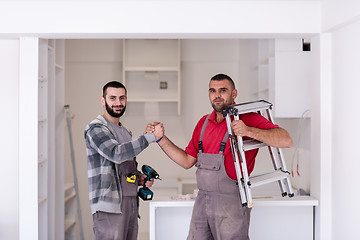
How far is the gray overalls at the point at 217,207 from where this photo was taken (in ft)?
9.93

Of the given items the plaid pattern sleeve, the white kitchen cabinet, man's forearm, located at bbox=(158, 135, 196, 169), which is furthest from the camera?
the white kitchen cabinet

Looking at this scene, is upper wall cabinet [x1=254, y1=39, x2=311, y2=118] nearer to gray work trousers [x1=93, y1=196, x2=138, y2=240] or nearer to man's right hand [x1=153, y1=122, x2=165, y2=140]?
man's right hand [x1=153, y1=122, x2=165, y2=140]

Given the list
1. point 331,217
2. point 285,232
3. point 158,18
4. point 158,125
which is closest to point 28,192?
point 158,125

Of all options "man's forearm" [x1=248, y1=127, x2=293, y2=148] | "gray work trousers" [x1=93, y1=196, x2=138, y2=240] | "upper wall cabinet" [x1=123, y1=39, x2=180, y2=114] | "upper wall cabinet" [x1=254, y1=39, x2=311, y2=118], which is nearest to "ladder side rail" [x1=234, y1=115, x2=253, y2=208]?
"man's forearm" [x1=248, y1=127, x2=293, y2=148]

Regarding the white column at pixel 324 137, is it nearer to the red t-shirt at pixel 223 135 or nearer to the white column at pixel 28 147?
the red t-shirt at pixel 223 135

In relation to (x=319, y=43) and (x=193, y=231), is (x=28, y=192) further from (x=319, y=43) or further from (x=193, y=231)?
(x=319, y=43)

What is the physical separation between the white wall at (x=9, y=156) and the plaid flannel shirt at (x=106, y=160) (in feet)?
4.23

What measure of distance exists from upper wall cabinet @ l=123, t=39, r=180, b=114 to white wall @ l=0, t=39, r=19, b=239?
214 centimetres

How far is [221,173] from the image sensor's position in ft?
10.1

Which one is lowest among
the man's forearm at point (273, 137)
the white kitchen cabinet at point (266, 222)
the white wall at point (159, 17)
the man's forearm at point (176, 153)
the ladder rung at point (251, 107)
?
the white kitchen cabinet at point (266, 222)

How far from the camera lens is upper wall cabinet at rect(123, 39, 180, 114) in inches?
241

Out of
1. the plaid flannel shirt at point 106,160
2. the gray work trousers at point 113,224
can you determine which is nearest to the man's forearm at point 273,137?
the plaid flannel shirt at point 106,160

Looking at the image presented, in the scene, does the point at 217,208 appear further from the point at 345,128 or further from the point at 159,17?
the point at 159,17

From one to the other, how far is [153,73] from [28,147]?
268 cm
